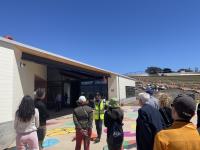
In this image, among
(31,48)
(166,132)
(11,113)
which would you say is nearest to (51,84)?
(31,48)

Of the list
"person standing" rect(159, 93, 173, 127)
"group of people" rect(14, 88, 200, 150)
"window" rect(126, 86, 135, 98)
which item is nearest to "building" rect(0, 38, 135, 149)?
"window" rect(126, 86, 135, 98)

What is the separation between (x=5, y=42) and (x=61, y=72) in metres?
14.8

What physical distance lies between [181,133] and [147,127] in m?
1.49

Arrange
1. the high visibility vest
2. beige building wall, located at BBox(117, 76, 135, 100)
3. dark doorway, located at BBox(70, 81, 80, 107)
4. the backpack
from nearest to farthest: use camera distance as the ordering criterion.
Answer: the backpack
the high visibility vest
dark doorway, located at BBox(70, 81, 80, 107)
beige building wall, located at BBox(117, 76, 135, 100)

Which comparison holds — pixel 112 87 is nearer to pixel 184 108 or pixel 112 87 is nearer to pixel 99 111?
pixel 99 111

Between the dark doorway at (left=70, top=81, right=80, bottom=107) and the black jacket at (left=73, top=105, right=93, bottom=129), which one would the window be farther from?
the black jacket at (left=73, top=105, right=93, bottom=129)

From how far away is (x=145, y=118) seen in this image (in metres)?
4.18

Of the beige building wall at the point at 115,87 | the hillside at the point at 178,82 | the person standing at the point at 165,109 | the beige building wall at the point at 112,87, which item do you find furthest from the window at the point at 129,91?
the person standing at the point at 165,109

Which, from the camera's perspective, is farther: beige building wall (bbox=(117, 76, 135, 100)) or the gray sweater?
beige building wall (bbox=(117, 76, 135, 100))

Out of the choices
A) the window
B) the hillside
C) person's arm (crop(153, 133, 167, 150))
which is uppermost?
the hillside

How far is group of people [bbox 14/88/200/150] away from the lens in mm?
2635

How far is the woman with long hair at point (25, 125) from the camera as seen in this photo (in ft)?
17.2

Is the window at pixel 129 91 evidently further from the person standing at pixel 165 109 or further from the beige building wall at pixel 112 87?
the person standing at pixel 165 109

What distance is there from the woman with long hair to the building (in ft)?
12.8
